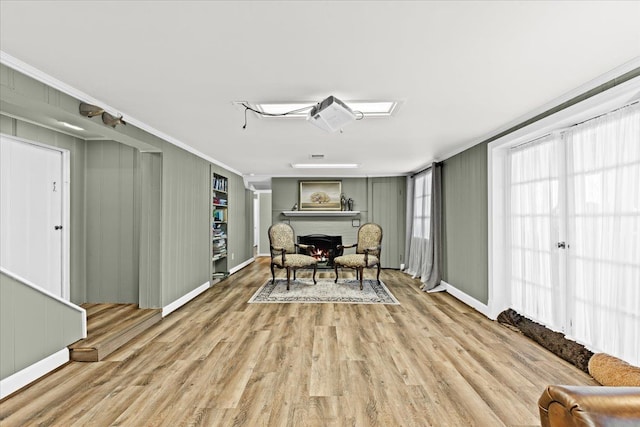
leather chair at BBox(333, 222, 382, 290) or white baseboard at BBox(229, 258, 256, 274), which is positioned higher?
leather chair at BBox(333, 222, 382, 290)

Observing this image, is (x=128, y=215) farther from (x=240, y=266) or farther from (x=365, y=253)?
(x=365, y=253)

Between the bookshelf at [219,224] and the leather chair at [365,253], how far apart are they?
90.4 inches

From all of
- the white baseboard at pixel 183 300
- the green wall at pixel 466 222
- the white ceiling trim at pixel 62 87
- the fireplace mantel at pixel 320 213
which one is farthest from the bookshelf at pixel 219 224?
the green wall at pixel 466 222

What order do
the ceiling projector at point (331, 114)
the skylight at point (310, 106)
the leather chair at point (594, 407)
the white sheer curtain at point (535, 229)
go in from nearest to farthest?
1. the leather chair at point (594, 407)
2. the ceiling projector at point (331, 114)
3. the skylight at point (310, 106)
4. the white sheer curtain at point (535, 229)

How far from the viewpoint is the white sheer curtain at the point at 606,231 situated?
2244 millimetres

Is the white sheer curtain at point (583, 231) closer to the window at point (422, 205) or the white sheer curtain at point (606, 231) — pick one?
the white sheer curtain at point (606, 231)

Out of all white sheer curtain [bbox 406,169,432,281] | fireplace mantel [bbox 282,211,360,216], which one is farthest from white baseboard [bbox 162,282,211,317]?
white sheer curtain [bbox 406,169,432,281]

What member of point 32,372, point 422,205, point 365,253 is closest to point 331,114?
point 32,372

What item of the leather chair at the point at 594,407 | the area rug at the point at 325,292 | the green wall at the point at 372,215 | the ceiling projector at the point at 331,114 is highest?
the ceiling projector at the point at 331,114

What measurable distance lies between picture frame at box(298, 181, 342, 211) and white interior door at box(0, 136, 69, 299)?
4699 mm

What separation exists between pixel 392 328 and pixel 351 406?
5.28ft

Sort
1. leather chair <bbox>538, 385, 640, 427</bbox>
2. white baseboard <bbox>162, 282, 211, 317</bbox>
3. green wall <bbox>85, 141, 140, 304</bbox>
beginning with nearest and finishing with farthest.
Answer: leather chair <bbox>538, 385, 640, 427</bbox> < white baseboard <bbox>162, 282, 211, 317</bbox> < green wall <bbox>85, 141, 140, 304</bbox>

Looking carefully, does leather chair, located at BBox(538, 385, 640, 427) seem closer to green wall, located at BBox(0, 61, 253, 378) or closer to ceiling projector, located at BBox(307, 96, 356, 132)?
ceiling projector, located at BBox(307, 96, 356, 132)

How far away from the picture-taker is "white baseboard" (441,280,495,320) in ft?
13.2
